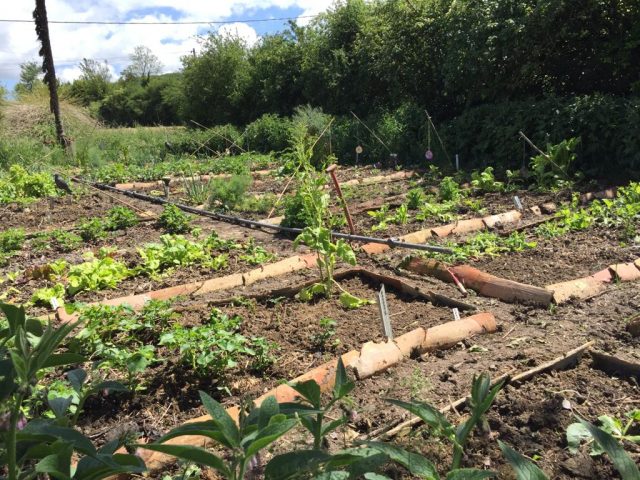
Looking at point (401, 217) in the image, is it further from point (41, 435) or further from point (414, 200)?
point (41, 435)

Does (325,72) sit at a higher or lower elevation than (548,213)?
higher

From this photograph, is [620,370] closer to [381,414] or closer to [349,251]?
[381,414]

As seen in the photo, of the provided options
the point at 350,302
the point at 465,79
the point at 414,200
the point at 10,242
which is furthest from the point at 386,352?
the point at 465,79

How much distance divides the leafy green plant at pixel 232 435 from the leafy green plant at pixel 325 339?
2037mm

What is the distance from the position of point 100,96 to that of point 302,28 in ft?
71.6

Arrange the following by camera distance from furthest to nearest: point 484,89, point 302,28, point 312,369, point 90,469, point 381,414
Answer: point 302,28
point 484,89
point 312,369
point 381,414
point 90,469

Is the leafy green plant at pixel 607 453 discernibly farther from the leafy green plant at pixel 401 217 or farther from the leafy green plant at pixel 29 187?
the leafy green plant at pixel 29 187

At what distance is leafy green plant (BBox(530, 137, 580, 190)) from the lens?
6.98m

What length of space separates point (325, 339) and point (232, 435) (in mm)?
2203

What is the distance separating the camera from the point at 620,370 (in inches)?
102

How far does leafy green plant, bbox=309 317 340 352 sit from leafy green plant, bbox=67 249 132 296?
6.76ft

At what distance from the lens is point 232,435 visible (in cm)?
101

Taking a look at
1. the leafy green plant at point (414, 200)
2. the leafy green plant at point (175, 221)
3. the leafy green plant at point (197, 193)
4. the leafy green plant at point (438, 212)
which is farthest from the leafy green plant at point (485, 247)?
the leafy green plant at point (197, 193)

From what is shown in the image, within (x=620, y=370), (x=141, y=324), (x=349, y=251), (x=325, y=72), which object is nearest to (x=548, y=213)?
(x=349, y=251)
